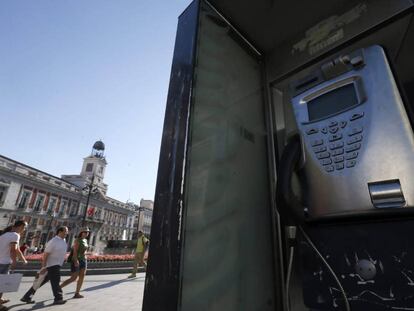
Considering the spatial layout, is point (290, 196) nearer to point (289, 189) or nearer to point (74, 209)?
point (289, 189)

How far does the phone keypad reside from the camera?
761 mm

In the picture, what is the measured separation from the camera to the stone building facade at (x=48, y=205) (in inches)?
1091

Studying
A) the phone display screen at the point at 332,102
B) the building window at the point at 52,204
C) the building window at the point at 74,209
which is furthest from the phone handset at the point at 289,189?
the building window at the point at 74,209

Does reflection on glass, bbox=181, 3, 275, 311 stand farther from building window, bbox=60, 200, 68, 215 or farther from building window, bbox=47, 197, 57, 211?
building window, bbox=60, 200, 68, 215

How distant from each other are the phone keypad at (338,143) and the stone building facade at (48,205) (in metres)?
22.5

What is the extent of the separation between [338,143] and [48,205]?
38.8 metres

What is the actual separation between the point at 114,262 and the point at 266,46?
36.3 feet

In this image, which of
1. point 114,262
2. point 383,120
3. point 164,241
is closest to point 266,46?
point 383,120

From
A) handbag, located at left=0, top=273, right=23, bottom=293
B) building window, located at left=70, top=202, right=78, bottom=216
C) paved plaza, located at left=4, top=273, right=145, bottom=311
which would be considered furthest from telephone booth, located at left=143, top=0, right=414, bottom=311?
building window, located at left=70, top=202, right=78, bottom=216

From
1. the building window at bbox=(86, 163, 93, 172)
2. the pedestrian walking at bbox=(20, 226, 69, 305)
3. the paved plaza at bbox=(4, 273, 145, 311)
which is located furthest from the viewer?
the building window at bbox=(86, 163, 93, 172)

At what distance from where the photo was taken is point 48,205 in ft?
107

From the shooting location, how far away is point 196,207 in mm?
752

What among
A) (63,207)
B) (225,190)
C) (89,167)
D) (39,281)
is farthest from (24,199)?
(225,190)

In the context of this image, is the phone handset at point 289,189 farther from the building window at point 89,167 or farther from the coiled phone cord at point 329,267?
the building window at point 89,167
